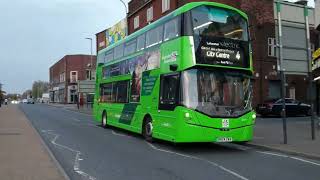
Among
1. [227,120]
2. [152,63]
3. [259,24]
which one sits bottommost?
[227,120]

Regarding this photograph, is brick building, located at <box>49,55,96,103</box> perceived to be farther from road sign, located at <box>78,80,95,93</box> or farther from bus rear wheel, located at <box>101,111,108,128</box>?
bus rear wheel, located at <box>101,111,108,128</box>

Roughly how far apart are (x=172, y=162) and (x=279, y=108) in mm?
23676

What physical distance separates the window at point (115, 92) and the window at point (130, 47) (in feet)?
4.26

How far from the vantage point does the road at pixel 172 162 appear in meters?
10.3

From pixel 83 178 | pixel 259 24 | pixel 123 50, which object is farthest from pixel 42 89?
pixel 83 178

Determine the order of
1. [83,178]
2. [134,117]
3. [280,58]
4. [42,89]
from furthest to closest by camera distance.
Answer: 1. [42,89]
2. [134,117]
3. [280,58]
4. [83,178]

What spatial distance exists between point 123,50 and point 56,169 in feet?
37.0

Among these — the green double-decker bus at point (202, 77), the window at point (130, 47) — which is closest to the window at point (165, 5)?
the window at point (130, 47)

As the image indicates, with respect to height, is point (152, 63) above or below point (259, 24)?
below

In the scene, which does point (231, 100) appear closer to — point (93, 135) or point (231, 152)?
point (231, 152)

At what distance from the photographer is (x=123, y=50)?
21078mm

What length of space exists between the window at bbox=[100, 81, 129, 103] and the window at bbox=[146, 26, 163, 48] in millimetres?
2860

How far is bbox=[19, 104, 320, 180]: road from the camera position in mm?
10297

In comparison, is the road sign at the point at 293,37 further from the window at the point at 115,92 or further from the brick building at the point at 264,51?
the brick building at the point at 264,51
